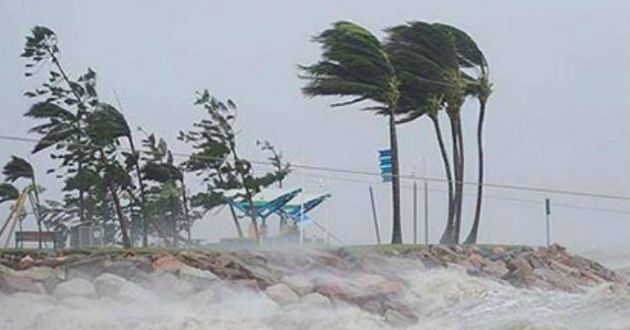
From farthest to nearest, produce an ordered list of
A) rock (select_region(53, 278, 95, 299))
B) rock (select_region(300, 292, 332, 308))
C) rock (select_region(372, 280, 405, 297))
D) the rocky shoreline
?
rock (select_region(372, 280, 405, 297)), rock (select_region(300, 292, 332, 308)), the rocky shoreline, rock (select_region(53, 278, 95, 299))

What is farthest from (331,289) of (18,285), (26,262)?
(18,285)

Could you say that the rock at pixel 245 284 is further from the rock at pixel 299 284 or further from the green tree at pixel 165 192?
the green tree at pixel 165 192

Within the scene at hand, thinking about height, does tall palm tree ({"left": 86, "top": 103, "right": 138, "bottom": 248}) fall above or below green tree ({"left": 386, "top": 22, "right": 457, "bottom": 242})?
below

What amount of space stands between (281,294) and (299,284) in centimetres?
56

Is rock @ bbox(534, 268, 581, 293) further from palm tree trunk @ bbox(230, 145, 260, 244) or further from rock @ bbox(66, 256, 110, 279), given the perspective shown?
rock @ bbox(66, 256, 110, 279)

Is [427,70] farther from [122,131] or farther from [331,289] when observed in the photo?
[331,289]

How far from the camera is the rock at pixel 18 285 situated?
10558 mm

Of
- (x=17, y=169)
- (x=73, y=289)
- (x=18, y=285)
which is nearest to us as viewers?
(x=18, y=285)

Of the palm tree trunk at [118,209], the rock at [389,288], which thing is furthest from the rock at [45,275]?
the palm tree trunk at [118,209]

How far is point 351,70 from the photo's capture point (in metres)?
17.0

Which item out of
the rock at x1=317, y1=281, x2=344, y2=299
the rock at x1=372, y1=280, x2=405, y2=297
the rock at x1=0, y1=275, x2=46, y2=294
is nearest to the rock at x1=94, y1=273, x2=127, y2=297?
the rock at x1=0, y1=275, x2=46, y2=294

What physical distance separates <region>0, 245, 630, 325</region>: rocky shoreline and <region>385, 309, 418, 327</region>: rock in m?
0.01

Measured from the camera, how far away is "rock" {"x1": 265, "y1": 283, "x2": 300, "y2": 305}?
1187cm

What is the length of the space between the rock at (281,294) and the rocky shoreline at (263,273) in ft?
0.04
